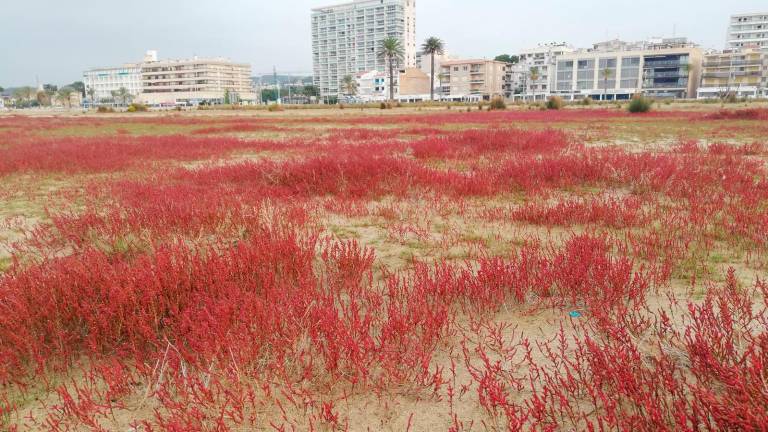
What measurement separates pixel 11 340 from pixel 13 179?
408 inches

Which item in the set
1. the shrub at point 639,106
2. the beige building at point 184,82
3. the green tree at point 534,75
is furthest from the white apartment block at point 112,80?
the shrub at point 639,106

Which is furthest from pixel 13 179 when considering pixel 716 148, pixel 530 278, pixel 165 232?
pixel 716 148

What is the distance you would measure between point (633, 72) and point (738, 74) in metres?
18.6

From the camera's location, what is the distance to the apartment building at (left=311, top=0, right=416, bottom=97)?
173m

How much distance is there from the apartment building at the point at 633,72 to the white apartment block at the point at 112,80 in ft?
446

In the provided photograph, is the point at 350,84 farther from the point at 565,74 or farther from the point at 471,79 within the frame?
the point at 565,74

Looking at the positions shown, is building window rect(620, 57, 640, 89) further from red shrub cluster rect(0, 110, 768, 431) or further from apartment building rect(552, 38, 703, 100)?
red shrub cluster rect(0, 110, 768, 431)

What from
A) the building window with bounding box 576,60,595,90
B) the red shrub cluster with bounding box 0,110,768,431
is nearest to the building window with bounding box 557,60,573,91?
the building window with bounding box 576,60,595,90

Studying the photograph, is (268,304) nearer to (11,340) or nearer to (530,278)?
(11,340)

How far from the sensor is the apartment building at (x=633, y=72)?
320 ft

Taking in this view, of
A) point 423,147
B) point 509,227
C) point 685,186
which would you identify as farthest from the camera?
point 423,147

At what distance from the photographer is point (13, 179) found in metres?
11.2

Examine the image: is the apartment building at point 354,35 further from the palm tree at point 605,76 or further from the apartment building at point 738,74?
the apartment building at point 738,74

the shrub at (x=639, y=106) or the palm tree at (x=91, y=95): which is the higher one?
the palm tree at (x=91, y=95)
